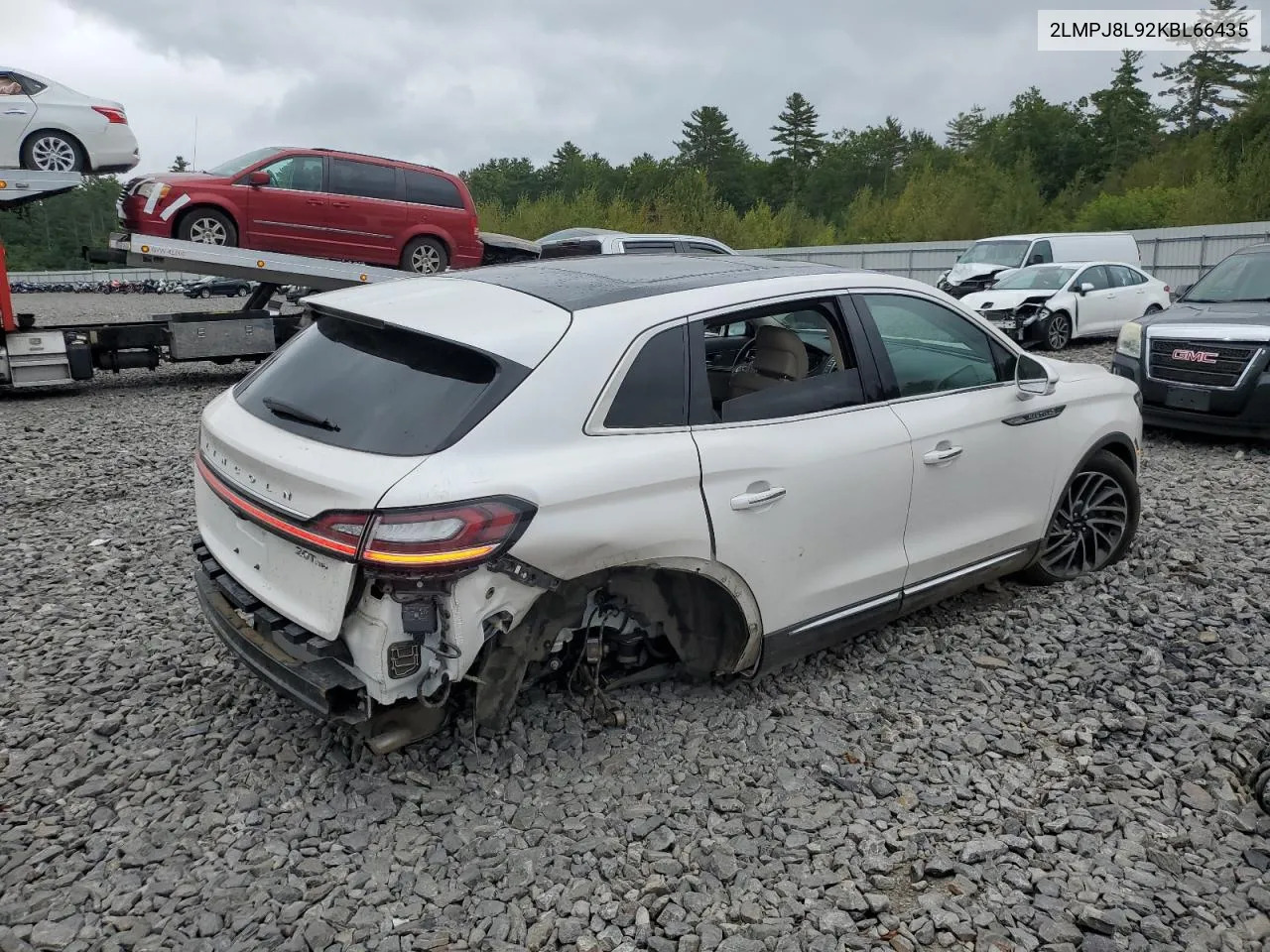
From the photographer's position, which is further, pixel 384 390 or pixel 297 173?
pixel 297 173

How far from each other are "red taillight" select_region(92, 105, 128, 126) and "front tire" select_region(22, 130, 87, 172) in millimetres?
469

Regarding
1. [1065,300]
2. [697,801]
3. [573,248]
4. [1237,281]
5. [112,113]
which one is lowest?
[697,801]

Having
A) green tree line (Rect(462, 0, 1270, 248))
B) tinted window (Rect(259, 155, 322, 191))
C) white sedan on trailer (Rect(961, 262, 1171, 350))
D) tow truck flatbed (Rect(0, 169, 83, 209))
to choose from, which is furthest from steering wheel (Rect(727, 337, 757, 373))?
green tree line (Rect(462, 0, 1270, 248))

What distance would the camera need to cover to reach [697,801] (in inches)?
122

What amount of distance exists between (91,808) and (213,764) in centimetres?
38

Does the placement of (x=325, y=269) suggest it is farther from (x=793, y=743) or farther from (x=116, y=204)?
(x=793, y=743)

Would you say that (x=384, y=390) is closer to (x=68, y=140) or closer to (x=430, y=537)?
(x=430, y=537)

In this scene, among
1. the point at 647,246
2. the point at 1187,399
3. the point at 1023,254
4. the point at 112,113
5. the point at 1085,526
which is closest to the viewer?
the point at 1085,526

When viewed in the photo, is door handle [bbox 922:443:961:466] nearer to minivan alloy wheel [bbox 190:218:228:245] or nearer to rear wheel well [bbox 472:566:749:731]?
rear wheel well [bbox 472:566:749:731]

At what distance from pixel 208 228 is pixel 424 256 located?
243cm

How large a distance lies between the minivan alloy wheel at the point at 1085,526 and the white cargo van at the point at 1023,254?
13.2 meters

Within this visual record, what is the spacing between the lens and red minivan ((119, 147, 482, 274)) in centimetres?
1044

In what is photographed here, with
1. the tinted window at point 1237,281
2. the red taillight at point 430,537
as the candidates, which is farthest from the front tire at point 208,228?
the tinted window at point 1237,281

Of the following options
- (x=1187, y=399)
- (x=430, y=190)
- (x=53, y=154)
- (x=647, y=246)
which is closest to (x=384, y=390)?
(x=1187, y=399)
